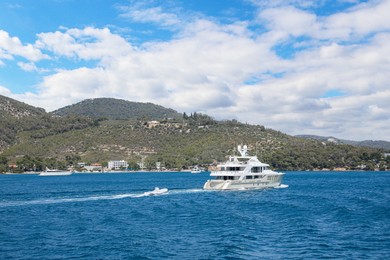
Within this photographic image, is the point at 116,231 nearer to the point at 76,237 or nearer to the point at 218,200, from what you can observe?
the point at 76,237

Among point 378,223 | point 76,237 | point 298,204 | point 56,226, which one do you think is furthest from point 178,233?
point 298,204

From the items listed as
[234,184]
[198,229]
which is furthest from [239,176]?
[198,229]

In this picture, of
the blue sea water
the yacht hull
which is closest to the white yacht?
the yacht hull

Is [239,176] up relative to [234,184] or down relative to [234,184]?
up

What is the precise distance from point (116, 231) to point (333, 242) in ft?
65.8

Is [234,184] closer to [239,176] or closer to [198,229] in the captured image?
[239,176]

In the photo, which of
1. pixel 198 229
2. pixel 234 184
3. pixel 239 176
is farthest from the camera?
pixel 239 176

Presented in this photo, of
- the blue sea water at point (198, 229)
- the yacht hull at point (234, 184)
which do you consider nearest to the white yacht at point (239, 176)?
the yacht hull at point (234, 184)

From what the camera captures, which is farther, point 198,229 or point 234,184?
point 234,184

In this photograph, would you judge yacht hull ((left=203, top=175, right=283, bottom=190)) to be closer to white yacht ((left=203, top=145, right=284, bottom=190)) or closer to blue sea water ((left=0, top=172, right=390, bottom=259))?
white yacht ((left=203, top=145, right=284, bottom=190))

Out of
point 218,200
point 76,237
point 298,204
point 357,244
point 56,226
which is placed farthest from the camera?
point 218,200

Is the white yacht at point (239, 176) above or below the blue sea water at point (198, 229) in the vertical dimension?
above

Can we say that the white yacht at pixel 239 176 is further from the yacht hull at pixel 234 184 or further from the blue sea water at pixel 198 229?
the blue sea water at pixel 198 229

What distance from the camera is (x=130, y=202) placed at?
7175 cm
